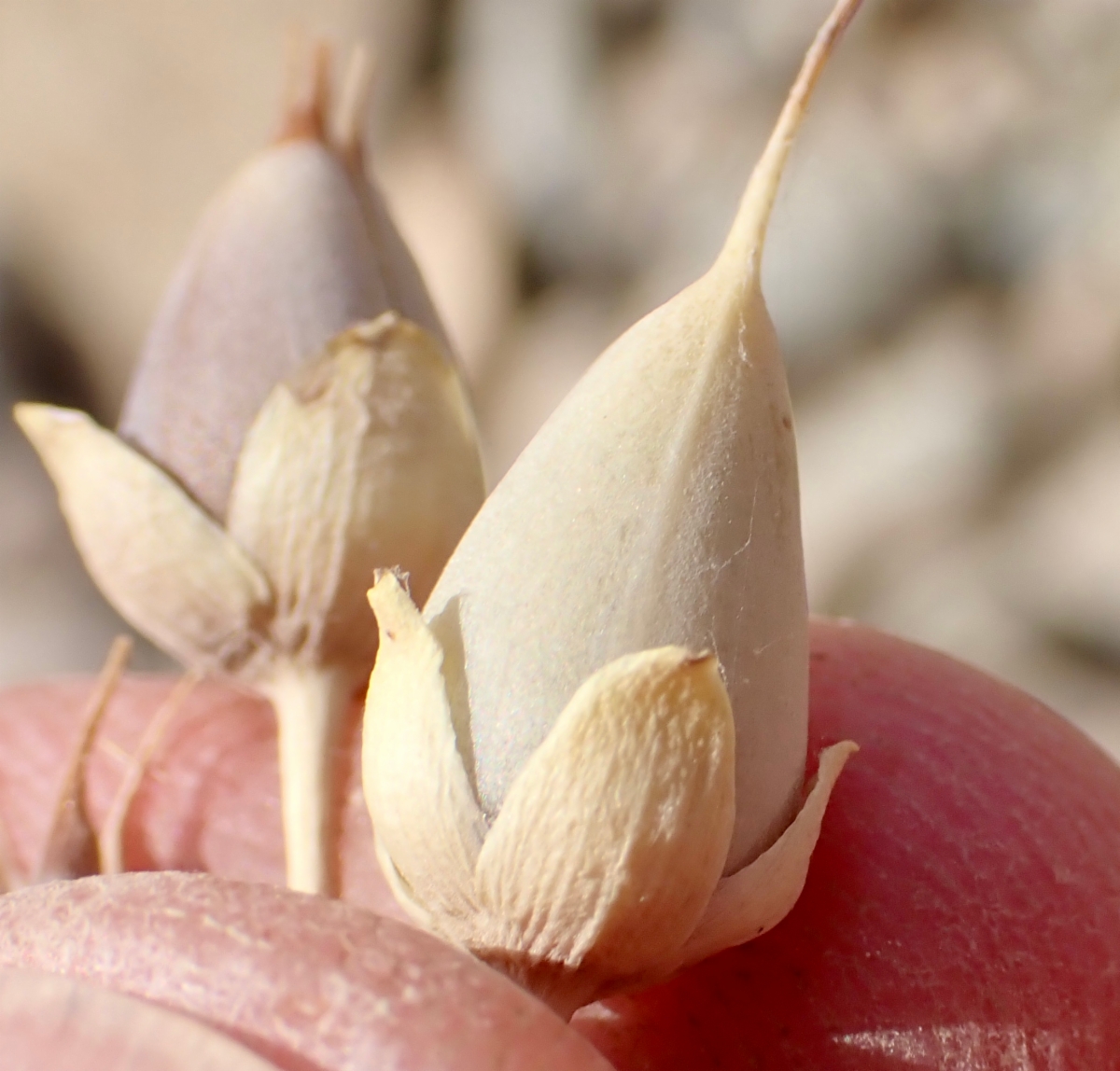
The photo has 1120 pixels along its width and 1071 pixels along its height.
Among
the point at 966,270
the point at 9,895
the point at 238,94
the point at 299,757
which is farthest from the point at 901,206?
the point at 9,895

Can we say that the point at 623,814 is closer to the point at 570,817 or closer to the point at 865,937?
the point at 570,817

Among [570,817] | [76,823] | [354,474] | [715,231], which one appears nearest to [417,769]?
[570,817]

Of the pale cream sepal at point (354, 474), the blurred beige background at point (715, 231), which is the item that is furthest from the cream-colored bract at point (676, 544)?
the blurred beige background at point (715, 231)

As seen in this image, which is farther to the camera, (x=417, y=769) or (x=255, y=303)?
(x=255, y=303)

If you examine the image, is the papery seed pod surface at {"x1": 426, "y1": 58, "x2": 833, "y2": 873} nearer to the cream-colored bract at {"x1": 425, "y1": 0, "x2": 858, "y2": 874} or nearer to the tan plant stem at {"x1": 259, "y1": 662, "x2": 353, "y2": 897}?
the cream-colored bract at {"x1": 425, "y1": 0, "x2": 858, "y2": 874}

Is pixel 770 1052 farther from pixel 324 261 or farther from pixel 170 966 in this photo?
pixel 324 261

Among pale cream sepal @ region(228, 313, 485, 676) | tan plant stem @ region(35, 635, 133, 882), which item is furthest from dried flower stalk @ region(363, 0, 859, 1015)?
tan plant stem @ region(35, 635, 133, 882)
